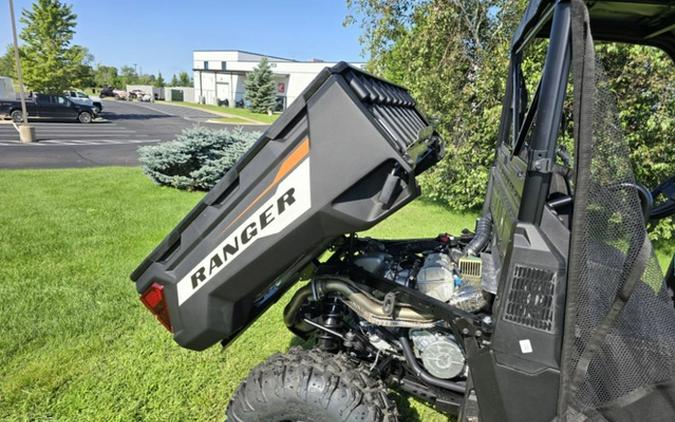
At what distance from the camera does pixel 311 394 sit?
1712mm

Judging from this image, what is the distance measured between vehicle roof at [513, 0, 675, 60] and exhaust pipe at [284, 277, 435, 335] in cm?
131

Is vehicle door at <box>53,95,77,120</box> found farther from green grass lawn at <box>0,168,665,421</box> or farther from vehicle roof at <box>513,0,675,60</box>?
vehicle roof at <box>513,0,675,60</box>

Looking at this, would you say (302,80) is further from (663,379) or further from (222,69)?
(663,379)

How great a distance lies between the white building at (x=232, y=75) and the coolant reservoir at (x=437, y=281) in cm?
5390

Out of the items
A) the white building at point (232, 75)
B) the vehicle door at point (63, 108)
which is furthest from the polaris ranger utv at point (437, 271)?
the white building at point (232, 75)

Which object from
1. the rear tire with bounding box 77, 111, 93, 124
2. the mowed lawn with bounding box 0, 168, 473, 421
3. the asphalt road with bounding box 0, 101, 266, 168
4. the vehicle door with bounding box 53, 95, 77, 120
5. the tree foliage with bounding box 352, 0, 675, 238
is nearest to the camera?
the mowed lawn with bounding box 0, 168, 473, 421

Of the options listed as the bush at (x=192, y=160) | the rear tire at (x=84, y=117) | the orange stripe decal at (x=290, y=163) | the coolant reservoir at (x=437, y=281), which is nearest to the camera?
the orange stripe decal at (x=290, y=163)

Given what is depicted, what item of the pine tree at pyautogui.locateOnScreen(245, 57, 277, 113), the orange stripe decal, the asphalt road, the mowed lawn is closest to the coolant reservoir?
the orange stripe decal

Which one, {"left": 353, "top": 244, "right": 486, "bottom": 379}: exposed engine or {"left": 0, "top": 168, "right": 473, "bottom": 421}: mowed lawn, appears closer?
{"left": 353, "top": 244, "right": 486, "bottom": 379}: exposed engine

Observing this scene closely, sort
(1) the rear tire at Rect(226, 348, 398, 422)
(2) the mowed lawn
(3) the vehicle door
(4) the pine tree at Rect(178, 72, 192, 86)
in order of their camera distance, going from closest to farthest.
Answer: (1) the rear tire at Rect(226, 348, 398, 422), (2) the mowed lawn, (3) the vehicle door, (4) the pine tree at Rect(178, 72, 192, 86)

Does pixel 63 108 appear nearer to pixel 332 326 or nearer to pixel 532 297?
pixel 332 326

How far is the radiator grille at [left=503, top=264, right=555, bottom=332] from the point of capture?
1246 mm

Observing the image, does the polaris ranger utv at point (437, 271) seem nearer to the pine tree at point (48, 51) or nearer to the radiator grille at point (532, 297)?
the radiator grille at point (532, 297)

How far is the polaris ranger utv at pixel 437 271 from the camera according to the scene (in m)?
1.21
